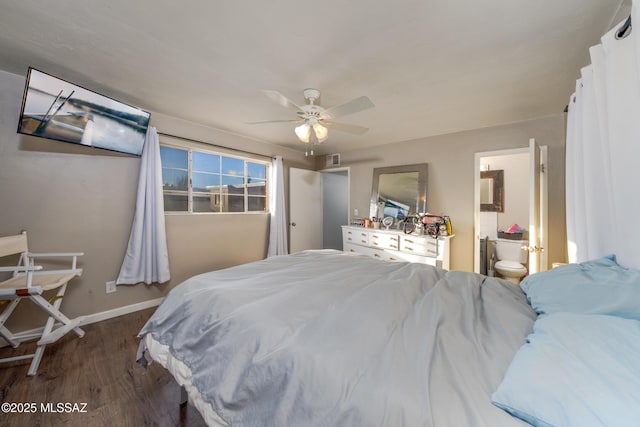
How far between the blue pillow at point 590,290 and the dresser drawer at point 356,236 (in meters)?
2.44

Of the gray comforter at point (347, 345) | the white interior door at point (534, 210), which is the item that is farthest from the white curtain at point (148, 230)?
the white interior door at point (534, 210)

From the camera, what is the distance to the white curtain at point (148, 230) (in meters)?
2.58

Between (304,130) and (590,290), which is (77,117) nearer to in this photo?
(304,130)

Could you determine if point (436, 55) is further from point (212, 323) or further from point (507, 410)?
point (212, 323)

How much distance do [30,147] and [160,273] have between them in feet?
5.30

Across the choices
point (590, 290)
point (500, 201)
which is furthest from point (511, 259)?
point (590, 290)

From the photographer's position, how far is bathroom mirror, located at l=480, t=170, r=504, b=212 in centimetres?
383

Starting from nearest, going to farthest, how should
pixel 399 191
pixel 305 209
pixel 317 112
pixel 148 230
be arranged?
pixel 317 112 < pixel 148 230 < pixel 399 191 < pixel 305 209

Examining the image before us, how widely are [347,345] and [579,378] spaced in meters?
0.61

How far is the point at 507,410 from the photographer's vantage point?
1.87ft

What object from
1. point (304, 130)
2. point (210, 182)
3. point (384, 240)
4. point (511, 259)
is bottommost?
point (511, 259)

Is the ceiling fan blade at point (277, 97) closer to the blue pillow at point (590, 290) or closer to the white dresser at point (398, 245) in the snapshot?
the blue pillow at point (590, 290)

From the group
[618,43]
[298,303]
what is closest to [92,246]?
[298,303]

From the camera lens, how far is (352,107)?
5.83 feet
